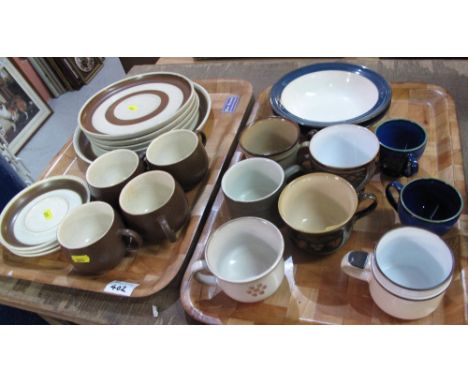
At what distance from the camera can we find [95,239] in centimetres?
70

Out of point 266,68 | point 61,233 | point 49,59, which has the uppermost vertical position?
point 61,233

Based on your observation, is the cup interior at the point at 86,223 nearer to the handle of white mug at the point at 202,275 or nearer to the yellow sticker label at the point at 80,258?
the yellow sticker label at the point at 80,258

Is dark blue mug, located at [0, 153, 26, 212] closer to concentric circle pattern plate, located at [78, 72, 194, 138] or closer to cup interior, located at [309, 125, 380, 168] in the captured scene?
concentric circle pattern plate, located at [78, 72, 194, 138]

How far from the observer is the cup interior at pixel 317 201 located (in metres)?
0.65

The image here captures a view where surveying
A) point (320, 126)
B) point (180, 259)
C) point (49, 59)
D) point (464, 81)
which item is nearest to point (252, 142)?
point (320, 126)

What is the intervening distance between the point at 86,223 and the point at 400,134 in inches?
25.2

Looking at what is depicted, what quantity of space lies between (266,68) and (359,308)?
0.79m

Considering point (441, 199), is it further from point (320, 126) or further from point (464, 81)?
point (464, 81)

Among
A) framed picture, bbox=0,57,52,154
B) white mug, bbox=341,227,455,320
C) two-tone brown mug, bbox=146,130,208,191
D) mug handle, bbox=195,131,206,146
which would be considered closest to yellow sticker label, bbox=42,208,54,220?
two-tone brown mug, bbox=146,130,208,191

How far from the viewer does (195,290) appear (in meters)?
0.65

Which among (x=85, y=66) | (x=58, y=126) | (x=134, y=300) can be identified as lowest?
(x=58, y=126)

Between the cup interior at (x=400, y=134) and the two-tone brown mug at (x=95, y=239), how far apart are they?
0.52m

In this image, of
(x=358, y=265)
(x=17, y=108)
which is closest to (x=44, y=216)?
(x=358, y=265)

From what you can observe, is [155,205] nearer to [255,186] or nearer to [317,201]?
[255,186]
